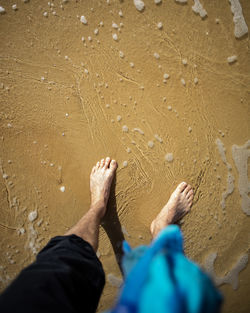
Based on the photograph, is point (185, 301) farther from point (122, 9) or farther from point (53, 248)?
point (122, 9)

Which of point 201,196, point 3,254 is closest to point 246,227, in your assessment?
point 201,196

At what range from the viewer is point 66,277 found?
0.65 metres

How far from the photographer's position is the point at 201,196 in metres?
1.19

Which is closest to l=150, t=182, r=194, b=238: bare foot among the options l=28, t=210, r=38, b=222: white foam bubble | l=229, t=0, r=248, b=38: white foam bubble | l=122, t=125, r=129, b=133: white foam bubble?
l=122, t=125, r=129, b=133: white foam bubble

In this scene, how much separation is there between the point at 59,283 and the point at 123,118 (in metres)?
0.78

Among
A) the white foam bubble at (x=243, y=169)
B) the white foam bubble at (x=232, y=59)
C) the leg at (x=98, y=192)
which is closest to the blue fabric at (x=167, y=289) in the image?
the leg at (x=98, y=192)

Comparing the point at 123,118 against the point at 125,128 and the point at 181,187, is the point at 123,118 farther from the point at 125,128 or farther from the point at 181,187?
the point at 181,187

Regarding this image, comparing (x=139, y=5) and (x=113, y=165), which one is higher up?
(x=139, y=5)

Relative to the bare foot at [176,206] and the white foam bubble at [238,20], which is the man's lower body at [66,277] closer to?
the bare foot at [176,206]

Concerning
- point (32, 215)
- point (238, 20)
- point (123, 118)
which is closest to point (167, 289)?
point (123, 118)

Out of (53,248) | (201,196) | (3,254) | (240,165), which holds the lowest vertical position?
(3,254)

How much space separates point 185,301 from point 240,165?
3.14 feet

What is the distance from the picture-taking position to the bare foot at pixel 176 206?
115 cm

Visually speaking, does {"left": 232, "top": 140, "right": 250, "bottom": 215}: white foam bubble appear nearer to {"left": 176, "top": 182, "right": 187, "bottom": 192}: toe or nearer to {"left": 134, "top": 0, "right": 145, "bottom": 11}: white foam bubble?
{"left": 176, "top": 182, "right": 187, "bottom": 192}: toe
